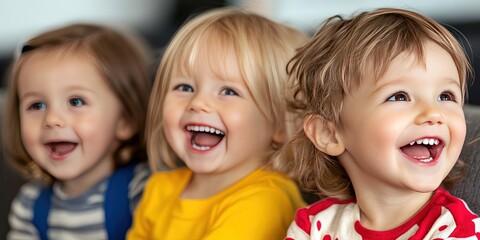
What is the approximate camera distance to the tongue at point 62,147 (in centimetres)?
215

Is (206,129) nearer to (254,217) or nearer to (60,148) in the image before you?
(254,217)

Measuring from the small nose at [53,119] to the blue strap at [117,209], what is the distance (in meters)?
0.24

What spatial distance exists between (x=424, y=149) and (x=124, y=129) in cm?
101

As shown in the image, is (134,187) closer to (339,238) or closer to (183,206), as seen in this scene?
(183,206)

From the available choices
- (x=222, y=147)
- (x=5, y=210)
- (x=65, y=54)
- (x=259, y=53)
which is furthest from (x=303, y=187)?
(x=5, y=210)

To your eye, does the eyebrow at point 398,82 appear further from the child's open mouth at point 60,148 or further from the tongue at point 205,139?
the child's open mouth at point 60,148

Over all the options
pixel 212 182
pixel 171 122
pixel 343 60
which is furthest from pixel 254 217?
pixel 343 60

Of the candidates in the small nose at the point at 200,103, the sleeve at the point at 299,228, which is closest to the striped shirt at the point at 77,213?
the small nose at the point at 200,103

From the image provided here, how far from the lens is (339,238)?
5.08 feet

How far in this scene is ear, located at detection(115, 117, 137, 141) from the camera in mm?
2219

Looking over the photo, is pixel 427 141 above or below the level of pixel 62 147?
above

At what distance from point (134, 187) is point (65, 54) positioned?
40 centimetres

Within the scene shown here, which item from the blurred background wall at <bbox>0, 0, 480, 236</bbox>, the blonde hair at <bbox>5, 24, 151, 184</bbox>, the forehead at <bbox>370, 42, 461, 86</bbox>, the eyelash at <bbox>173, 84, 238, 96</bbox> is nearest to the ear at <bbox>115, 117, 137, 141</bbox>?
the blonde hair at <bbox>5, 24, 151, 184</bbox>

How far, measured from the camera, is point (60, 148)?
2.15 metres
